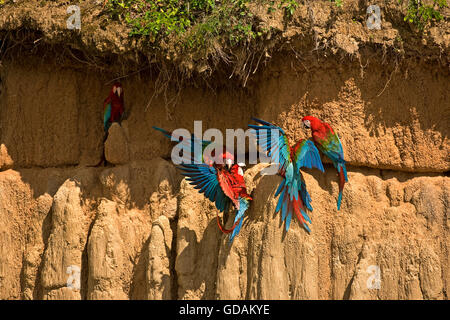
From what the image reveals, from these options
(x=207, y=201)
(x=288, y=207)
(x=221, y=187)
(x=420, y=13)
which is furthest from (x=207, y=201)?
(x=420, y=13)

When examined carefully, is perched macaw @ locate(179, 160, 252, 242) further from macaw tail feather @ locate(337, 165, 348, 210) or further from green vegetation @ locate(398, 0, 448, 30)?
green vegetation @ locate(398, 0, 448, 30)

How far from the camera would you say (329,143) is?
606 centimetres

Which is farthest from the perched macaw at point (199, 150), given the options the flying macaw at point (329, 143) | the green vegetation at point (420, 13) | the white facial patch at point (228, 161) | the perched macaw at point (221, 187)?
the green vegetation at point (420, 13)

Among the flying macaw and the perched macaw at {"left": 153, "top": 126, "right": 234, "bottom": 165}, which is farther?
the perched macaw at {"left": 153, "top": 126, "right": 234, "bottom": 165}

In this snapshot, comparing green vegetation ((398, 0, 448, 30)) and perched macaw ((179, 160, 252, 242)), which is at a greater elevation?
green vegetation ((398, 0, 448, 30))

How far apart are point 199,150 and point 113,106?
949 millimetres

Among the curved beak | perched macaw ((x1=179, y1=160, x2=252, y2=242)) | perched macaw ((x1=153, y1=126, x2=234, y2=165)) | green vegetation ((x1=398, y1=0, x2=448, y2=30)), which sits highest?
green vegetation ((x1=398, y1=0, x2=448, y2=30))

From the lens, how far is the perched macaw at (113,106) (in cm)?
678

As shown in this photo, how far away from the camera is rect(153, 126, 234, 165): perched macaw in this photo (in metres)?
6.35

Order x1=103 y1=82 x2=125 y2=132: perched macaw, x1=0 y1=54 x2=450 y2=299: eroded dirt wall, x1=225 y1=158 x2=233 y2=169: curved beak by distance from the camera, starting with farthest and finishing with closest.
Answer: x1=103 y1=82 x2=125 y2=132: perched macaw → x1=225 y1=158 x2=233 y2=169: curved beak → x1=0 y1=54 x2=450 y2=299: eroded dirt wall

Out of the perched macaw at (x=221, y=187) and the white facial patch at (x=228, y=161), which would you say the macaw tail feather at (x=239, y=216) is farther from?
the white facial patch at (x=228, y=161)

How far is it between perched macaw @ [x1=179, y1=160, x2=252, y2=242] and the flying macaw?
29.4 inches

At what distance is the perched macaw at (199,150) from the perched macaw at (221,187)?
150mm

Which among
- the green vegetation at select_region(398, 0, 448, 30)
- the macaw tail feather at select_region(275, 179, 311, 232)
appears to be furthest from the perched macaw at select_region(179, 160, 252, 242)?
the green vegetation at select_region(398, 0, 448, 30)
